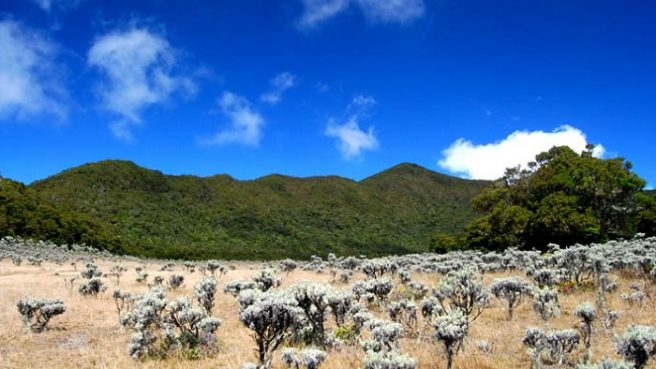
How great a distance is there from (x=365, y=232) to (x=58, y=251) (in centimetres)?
8066

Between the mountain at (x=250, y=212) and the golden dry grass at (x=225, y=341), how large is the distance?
2022 inches

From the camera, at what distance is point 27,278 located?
2902cm

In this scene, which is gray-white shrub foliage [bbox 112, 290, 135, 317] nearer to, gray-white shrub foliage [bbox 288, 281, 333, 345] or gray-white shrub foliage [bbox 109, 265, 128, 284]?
gray-white shrub foliage [bbox 288, 281, 333, 345]

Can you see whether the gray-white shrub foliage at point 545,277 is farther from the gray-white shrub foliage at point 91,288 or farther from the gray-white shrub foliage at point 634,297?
the gray-white shrub foliage at point 91,288

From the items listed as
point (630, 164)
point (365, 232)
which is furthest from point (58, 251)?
point (365, 232)

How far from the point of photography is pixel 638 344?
7.59 m

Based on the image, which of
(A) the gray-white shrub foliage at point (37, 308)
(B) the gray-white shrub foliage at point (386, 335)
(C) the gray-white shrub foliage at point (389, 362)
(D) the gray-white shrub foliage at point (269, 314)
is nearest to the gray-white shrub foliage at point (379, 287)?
(B) the gray-white shrub foliage at point (386, 335)

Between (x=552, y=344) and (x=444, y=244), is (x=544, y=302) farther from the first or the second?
(x=444, y=244)

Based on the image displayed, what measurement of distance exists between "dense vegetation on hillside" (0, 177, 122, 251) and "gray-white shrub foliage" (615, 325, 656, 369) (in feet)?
202

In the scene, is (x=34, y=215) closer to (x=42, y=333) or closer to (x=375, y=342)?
(x=42, y=333)

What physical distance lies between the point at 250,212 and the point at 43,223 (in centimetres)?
5708

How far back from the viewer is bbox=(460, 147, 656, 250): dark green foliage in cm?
4200

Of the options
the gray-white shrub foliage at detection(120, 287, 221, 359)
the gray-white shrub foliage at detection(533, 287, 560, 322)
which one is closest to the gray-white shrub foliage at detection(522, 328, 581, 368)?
the gray-white shrub foliage at detection(533, 287, 560, 322)

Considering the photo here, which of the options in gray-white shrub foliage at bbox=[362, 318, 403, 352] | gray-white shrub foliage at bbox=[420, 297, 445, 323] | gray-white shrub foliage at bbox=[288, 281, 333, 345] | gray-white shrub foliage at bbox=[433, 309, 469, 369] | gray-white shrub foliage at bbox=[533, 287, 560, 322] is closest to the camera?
gray-white shrub foliage at bbox=[433, 309, 469, 369]
